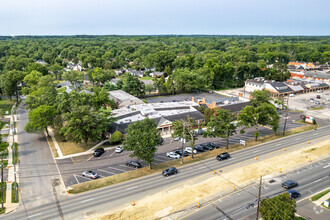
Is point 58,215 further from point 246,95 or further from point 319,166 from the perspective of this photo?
point 246,95

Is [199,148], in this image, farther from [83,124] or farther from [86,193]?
[83,124]

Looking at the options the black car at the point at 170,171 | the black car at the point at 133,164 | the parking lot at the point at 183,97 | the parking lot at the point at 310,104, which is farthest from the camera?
the parking lot at the point at 183,97

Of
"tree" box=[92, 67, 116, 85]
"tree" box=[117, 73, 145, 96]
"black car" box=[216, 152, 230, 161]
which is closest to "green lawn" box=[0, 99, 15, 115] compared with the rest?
"tree" box=[92, 67, 116, 85]

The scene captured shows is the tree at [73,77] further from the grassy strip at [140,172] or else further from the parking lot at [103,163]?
the grassy strip at [140,172]

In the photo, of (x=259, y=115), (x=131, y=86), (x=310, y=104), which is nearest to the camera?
(x=259, y=115)

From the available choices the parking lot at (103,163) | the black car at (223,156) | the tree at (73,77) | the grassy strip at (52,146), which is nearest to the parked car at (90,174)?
the parking lot at (103,163)

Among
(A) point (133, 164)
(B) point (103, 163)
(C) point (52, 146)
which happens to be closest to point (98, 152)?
(B) point (103, 163)

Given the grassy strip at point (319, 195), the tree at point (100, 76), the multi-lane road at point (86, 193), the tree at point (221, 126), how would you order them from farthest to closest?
1. the tree at point (100, 76)
2. the tree at point (221, 126)
3. the grassy strip at point (319, 195)
4. the multi-lane road at point (86, 193)
